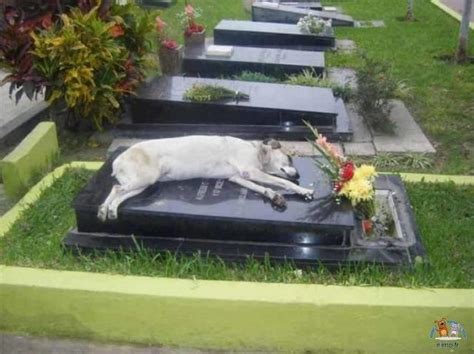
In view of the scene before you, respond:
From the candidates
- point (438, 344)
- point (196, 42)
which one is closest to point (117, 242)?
point (438, 344)

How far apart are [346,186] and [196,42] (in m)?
4.56

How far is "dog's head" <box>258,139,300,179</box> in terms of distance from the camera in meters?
3.52

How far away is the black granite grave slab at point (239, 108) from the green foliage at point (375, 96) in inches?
11.5

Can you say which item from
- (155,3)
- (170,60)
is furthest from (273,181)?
(155,3)

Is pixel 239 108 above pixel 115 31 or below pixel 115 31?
below

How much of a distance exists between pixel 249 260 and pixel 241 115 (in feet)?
7.86

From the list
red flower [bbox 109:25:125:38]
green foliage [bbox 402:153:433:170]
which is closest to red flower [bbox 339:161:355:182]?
green foliage [bbox 402:153:433:170]

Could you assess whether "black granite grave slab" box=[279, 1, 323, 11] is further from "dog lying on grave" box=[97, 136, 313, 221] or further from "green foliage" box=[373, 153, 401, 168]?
"dog lying on grave" box=[97, 136, 313, 221]

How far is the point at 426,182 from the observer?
423 cm

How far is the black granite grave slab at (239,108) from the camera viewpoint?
209 inches

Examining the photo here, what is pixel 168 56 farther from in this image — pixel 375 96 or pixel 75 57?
pixel 375 96

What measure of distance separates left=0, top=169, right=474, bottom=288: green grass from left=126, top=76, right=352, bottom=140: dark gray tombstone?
1.57 m

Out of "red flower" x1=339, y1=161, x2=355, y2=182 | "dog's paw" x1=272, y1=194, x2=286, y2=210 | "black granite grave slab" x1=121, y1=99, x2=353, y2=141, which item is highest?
"red flower" x1=339, y1=161, x2=355, y2=182

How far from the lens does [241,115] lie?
5.35m
